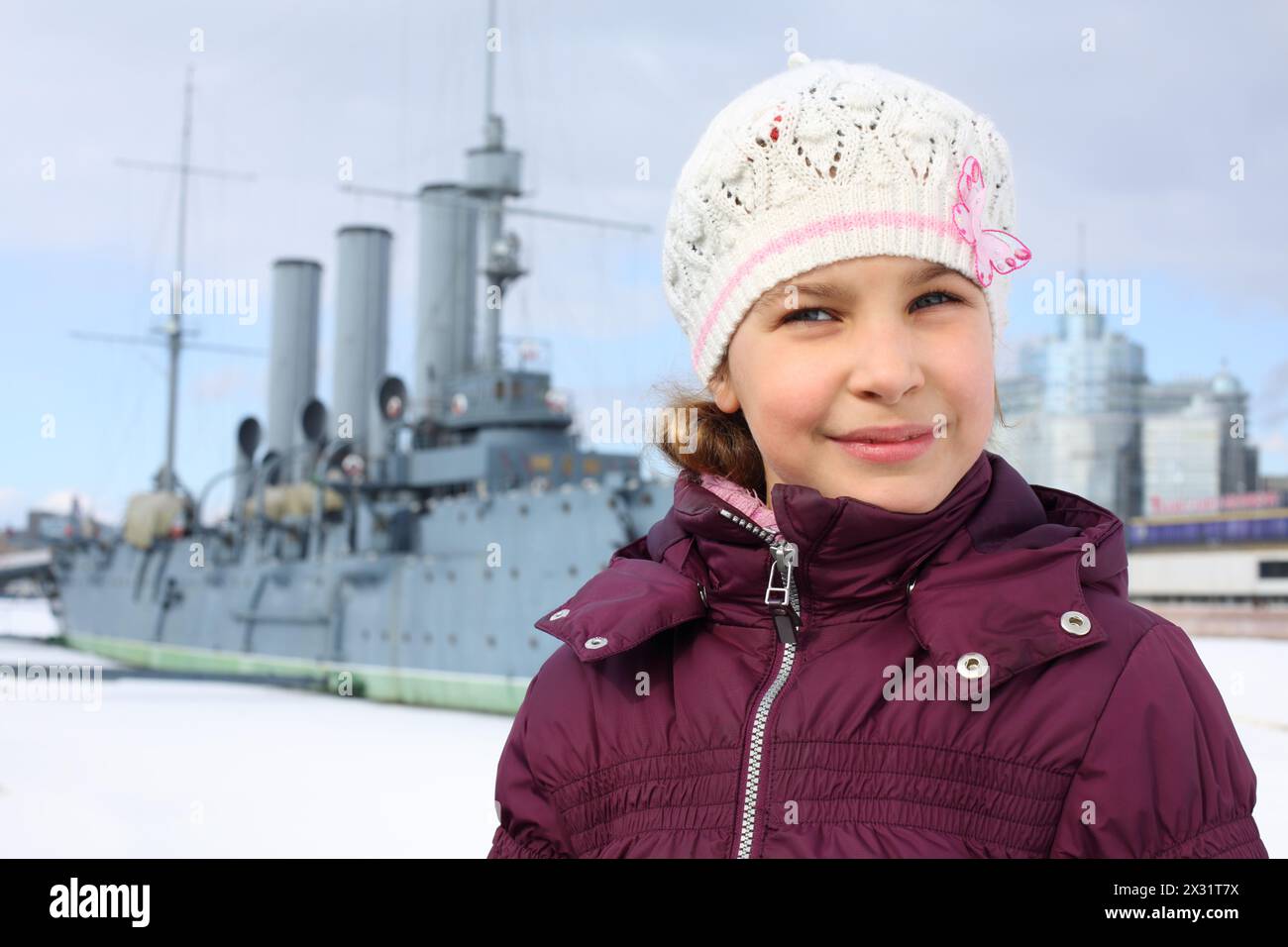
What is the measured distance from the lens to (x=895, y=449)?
4.71 feet

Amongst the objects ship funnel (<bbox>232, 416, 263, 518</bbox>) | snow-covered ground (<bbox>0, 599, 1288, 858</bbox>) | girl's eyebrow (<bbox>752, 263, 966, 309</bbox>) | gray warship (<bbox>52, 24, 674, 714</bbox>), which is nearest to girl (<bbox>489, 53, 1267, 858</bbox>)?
girl's eyebrow (<bbox>752, 263, 966, 309</bbox>)

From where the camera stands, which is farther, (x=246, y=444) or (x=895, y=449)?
(x=246, y=444)

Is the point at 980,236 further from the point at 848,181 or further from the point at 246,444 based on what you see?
the point at 246,444

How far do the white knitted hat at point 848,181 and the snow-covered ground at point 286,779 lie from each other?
283 centimetres

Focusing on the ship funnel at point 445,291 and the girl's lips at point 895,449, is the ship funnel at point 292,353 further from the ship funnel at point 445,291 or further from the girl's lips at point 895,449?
the girl's lips at point 895,449

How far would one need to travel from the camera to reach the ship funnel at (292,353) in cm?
3241

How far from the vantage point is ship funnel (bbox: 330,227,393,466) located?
27.1 m

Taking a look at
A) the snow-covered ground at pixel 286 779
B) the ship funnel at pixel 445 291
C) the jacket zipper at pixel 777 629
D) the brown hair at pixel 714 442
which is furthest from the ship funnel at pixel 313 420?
the jacket zipper at pixel 777 629

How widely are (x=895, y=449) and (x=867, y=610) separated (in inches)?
8.7

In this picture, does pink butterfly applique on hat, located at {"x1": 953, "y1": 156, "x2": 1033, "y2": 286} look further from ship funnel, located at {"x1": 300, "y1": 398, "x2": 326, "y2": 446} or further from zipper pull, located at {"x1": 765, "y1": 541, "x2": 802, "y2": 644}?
ship funnel, located at {"x1": 300, "y1": 398, "x2": 326, "y2": 446}

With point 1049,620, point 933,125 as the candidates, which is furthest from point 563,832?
point 933,125

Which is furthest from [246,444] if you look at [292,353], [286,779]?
[286,779]

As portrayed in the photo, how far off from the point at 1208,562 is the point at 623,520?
19.3 meters

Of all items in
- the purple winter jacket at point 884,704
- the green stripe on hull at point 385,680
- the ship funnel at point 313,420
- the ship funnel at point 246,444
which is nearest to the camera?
the purple winter jacket at point 884,704
